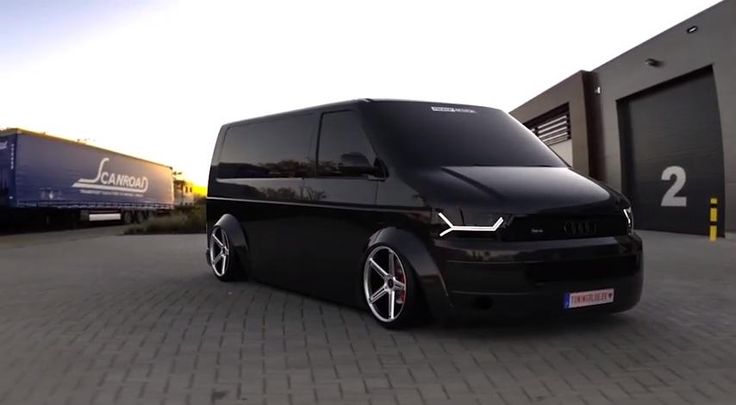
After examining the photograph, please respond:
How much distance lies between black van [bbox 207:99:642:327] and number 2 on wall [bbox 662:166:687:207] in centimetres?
1219

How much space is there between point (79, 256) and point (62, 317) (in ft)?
23.1

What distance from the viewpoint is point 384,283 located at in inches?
207

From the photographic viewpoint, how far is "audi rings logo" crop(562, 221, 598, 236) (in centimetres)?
479

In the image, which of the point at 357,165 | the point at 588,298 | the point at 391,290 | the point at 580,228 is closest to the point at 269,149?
the point at 357,165

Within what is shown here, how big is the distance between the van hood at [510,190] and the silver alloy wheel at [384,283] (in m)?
0.64

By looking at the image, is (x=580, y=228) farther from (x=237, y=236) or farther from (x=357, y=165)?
(x=237, y=236)

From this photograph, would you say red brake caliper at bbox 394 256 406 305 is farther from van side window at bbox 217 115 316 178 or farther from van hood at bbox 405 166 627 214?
van side window at bbox 217 115 316 178

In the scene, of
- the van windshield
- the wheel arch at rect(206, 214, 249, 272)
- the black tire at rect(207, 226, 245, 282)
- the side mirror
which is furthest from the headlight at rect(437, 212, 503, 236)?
the black tire at rect(207, 226, 245, 282)

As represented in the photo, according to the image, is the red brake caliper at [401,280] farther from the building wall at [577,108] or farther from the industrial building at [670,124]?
the building wall at [577,108]

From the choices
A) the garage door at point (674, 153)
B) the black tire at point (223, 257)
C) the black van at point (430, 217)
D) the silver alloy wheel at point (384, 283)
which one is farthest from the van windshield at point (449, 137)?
the garage door at point (674, 153)

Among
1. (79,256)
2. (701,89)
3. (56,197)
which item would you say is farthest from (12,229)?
(701,89)

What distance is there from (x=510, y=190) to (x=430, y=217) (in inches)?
25.3

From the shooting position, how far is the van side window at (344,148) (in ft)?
18.3

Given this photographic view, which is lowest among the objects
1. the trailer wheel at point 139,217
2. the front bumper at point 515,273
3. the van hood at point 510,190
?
the front bumper at point 515,273
